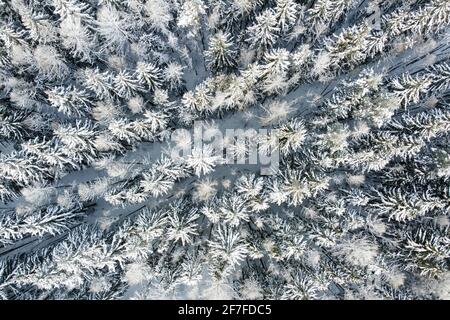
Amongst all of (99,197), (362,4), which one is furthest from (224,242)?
(362,4)

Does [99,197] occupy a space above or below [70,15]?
below

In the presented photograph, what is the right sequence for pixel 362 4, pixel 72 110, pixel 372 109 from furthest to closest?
pixel 362 4, pixel 72 110, pixel 372 109

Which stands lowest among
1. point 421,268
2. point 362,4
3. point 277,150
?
point 421,268

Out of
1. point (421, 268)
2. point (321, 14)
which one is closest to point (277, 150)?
point (321, 14)

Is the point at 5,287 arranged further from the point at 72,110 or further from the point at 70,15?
the point at 70,15

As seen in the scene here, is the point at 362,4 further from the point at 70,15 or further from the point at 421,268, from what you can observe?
the point at 70,15

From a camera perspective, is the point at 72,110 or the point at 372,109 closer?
the point at 372,109
